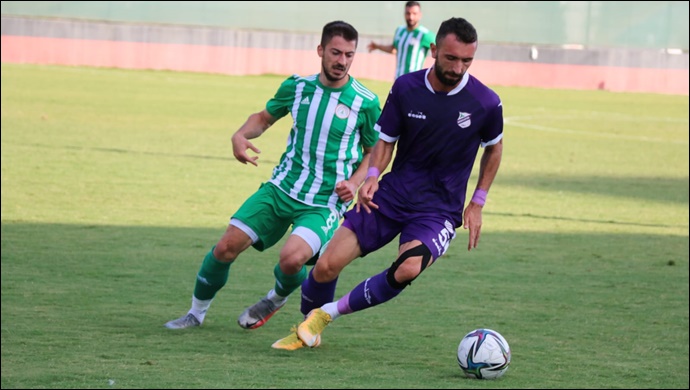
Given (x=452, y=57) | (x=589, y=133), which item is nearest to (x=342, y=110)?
(x=452, y=57)

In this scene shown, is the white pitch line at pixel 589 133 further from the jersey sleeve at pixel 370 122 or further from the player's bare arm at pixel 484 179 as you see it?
the player's bare arm at pixel 484 179

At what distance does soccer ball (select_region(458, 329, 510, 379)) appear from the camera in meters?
7.19

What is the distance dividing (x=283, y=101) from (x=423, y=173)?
1373 mm

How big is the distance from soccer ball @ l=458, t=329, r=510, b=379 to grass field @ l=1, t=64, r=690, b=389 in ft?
0.39

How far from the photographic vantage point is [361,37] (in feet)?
144

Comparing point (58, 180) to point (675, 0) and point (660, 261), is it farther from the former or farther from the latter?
point (675, 0)

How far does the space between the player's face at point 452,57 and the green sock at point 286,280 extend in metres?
2.69

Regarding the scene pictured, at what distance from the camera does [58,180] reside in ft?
51.9

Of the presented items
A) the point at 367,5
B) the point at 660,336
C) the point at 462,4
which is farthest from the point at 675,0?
the point at 660,336

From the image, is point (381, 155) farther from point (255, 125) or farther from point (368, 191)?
point (255, 125)

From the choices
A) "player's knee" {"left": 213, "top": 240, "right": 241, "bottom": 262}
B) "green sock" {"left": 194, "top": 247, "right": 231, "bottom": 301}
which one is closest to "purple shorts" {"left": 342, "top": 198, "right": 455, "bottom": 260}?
"player's knee" {"left": 213, "top": 240, "right": 241, "bottom": 262}

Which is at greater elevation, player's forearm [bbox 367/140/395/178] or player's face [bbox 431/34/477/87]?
player's face [bbox 431/34/477/87]

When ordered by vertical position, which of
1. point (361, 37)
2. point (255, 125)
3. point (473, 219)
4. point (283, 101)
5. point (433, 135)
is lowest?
point (361, 37)

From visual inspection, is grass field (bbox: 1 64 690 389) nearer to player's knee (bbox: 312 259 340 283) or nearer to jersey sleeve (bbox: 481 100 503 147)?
player's knee (bbox: 312 259 340 283)
